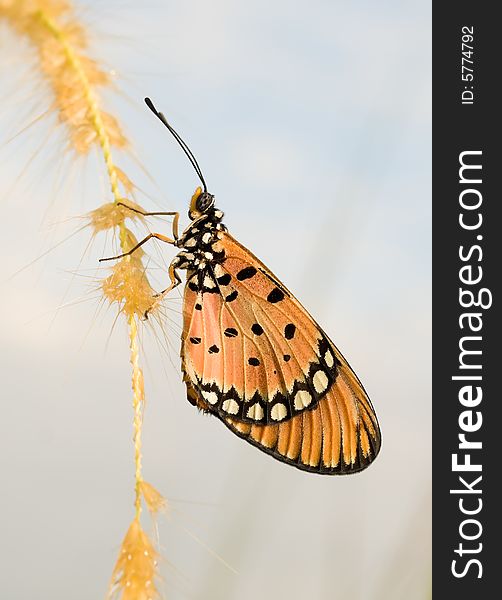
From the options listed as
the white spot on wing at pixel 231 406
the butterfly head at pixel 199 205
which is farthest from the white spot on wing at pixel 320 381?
the butterfly head at pixel 199 205

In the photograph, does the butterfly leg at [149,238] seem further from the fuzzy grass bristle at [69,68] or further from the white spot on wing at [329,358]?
the white spot on wing at [329,358]

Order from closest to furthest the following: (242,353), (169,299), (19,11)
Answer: (19,11)
(169,299)
(242,353)

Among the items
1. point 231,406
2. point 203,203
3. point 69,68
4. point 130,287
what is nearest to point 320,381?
point 231,406

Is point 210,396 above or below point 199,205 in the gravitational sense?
below

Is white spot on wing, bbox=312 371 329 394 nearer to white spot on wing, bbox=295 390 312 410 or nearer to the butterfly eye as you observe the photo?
white spot on wing, bbox=295 390 312 410

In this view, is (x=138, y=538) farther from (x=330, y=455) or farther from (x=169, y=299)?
(x=330, y=455)

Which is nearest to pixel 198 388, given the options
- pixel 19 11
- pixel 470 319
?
pixel 19 11

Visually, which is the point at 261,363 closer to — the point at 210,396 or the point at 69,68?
the point at 210,396

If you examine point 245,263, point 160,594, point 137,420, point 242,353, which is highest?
point 245,263
